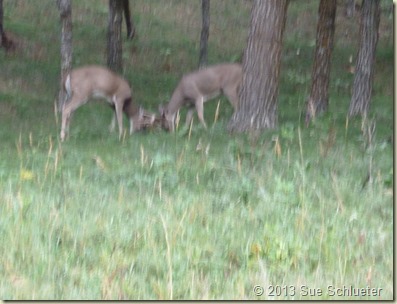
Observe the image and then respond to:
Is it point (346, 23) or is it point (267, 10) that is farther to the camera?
point (346, 23)

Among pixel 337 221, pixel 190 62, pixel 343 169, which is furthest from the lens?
pixel 190 62

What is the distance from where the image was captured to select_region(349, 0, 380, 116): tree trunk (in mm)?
17234

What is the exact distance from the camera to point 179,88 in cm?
1842

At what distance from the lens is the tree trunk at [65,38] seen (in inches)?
750

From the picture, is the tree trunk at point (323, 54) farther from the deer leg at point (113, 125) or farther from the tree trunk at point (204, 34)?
the tree trunk at point (204, 34)

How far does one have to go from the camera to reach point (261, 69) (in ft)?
45.1

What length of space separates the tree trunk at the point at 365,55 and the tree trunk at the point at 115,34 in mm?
6614

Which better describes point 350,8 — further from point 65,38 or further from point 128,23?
point 65,38

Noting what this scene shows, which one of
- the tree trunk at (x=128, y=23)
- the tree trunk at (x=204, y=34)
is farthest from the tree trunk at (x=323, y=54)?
the tree trunk at (x=128, y=23)

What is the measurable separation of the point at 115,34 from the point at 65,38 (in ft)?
10.0

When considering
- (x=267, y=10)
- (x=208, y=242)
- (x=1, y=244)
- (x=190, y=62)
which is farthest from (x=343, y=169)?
(x=190, y=62)

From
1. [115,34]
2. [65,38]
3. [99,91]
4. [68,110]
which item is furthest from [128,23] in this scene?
[68,110]

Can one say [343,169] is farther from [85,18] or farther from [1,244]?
[85,18]

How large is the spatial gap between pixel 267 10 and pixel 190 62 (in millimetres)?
13281
